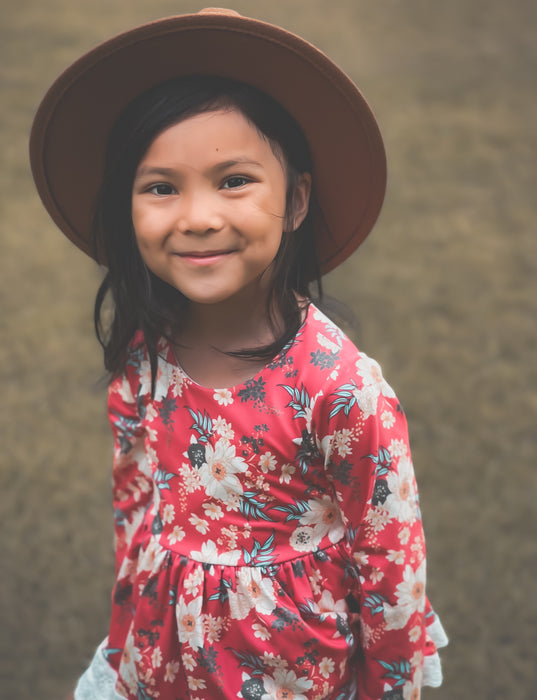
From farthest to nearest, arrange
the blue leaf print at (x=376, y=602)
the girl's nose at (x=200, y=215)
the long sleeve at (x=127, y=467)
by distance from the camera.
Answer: the long sleeve at (x=127, y=467), the blue leaf print at (x=376, y=602), the girl's nose at (x=200, y=215)

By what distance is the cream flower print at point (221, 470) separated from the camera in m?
1.22

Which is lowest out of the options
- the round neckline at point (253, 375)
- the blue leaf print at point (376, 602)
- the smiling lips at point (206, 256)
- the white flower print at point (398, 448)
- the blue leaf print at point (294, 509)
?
the blue leaf print at point (376, 602)

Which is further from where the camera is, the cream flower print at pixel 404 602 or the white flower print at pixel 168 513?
the white flower print at pixel 168 513

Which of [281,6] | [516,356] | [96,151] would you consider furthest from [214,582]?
[281,6]

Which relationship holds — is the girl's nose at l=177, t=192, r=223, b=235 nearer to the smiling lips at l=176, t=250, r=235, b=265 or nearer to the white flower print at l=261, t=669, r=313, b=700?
the smiling lips at l=176, t=250, r=235, b=265

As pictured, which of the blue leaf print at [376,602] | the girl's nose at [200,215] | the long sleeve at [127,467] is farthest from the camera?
the long sleeve at [127,467]

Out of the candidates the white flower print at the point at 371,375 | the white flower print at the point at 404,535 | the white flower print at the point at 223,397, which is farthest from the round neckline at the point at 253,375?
the white flower print at the point at 404,535

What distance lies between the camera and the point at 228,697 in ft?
4.08

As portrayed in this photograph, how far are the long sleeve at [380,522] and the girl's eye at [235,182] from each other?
0.31 m

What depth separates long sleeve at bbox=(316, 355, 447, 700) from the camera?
115 cm

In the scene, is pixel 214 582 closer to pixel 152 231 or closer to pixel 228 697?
pixel 228 697

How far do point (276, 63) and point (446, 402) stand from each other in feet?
6.84

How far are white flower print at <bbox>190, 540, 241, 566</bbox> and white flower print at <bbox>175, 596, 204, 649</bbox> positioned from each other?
59 mm

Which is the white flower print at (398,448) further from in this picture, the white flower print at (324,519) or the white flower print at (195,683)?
the white flower print at (195,683)
